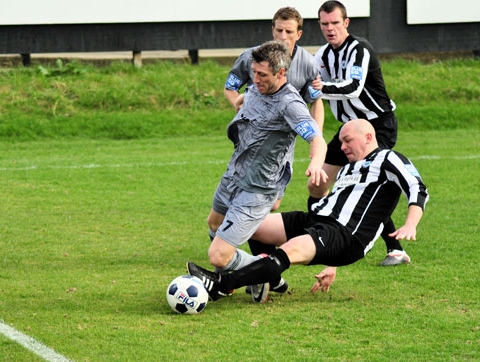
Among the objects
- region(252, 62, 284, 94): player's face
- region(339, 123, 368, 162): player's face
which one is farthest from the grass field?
region(252, 62, 284, 94): player's face

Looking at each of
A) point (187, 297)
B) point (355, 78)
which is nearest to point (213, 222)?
point (187, 297)

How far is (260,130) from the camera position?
7078 millimetres

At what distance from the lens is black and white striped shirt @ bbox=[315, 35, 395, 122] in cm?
858

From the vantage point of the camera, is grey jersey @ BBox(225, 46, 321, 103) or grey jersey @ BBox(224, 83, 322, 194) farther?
grey jersey @ BBox(225, 46, 321, 103)

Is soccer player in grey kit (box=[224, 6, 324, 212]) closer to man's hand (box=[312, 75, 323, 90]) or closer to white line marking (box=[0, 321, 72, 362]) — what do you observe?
man's hand (box=[312, 75, 323, 90])

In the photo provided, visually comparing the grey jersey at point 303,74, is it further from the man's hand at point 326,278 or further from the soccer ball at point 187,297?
the soccer ball at point 187,297

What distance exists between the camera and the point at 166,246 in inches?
356

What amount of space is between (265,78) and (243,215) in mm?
965

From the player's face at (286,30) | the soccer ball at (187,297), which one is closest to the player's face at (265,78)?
the player's face at (286,30)

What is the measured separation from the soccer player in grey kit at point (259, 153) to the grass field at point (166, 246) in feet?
1.60

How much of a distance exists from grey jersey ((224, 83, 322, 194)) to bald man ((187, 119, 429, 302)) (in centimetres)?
39

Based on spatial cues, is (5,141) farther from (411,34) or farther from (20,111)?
(411,34)

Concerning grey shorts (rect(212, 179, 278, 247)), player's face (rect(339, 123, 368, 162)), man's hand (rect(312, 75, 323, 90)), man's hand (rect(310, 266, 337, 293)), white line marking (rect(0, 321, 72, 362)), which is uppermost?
man's hand (rect(312, 75, 323, 90))

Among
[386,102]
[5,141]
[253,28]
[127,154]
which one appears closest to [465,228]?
[386,102]
